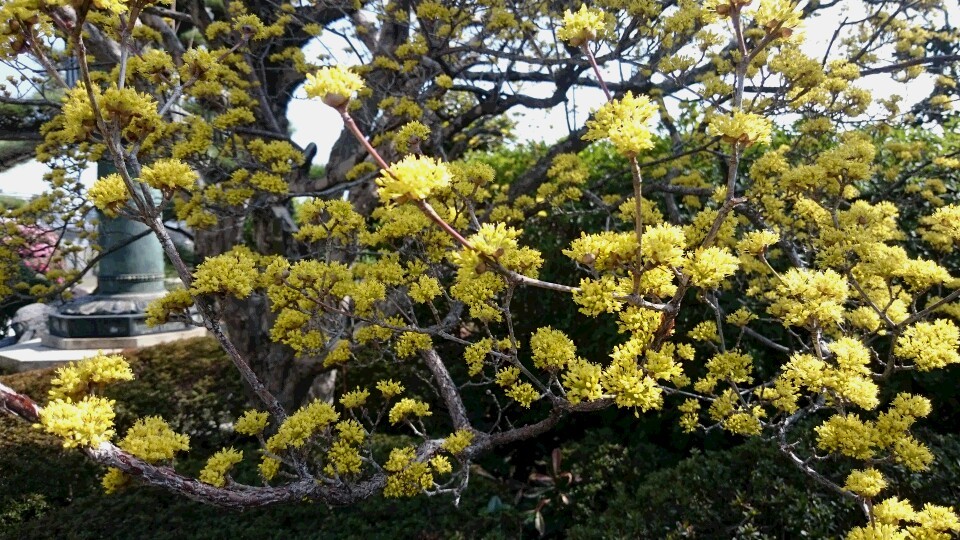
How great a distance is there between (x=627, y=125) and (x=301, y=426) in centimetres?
187

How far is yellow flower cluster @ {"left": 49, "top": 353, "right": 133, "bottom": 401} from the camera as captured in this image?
86.4 inches

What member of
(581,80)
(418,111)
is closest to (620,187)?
(581,80)

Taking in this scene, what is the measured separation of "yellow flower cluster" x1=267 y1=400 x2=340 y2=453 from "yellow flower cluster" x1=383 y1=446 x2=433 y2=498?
340 mm

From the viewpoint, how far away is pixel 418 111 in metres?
4.17

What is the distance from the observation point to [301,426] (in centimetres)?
259

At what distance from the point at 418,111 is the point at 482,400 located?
2410 millimetres

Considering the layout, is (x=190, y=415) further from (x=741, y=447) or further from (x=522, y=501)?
(x=741, y=447)

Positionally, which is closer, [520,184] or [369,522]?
[369,522]

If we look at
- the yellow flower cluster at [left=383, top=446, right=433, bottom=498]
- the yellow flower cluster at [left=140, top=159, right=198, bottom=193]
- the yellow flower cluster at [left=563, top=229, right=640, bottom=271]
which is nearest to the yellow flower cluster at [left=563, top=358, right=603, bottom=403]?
the yellow flower cluster at [left=563, top=229, right=640, bottom=271]

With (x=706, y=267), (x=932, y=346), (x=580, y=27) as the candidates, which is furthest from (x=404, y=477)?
(x=932, y=346)

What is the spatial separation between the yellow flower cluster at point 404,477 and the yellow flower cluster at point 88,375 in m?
1.13

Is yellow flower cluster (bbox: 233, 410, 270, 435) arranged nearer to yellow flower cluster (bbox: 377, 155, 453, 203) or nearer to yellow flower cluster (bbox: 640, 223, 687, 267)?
yellow flower cluster (bbox: 377, 155, 453, 203)

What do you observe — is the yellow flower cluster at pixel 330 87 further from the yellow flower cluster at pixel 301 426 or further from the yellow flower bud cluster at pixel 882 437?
the yellow flower bud cluster at pixel 882 437

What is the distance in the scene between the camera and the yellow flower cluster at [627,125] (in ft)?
4.75
